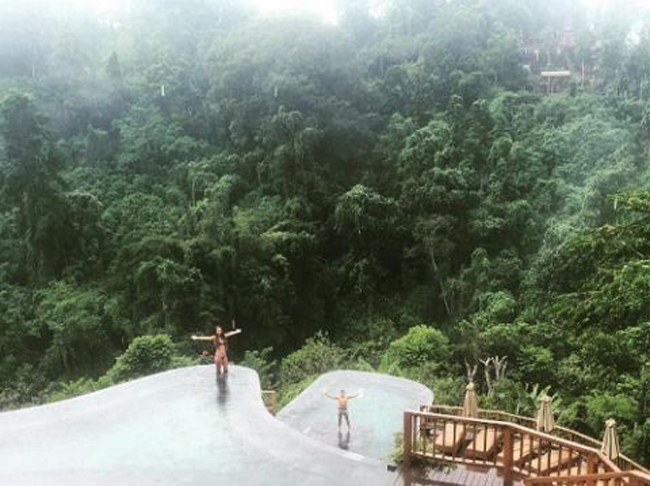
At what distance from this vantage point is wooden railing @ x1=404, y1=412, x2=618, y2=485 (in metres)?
7.81

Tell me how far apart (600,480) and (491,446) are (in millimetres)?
1688

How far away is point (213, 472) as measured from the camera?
853cm

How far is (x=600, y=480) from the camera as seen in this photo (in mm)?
6711

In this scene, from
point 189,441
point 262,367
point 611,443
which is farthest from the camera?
point 262,367

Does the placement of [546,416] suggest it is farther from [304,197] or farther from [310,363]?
[304,197]

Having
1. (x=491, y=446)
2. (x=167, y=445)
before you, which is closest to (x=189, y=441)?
(x=167, y=445)

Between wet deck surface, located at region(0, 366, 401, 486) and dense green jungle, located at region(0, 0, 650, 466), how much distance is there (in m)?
6.59

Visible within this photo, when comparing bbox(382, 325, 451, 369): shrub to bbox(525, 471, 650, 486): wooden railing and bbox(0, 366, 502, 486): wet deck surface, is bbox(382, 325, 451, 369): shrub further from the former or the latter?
bbox(525, 471, 650, 486): wooden railing

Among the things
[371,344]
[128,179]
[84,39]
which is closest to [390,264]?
[371,344]

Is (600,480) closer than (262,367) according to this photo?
Yes

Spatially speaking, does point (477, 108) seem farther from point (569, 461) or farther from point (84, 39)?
point (569, 461)

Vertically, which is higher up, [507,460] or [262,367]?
[507,460]

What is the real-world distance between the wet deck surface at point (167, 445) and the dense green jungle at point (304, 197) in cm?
659

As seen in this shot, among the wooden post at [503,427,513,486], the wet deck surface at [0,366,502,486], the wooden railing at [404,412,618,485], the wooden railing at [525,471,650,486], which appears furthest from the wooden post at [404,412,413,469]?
the wooden railing at [525,471,650,486]
